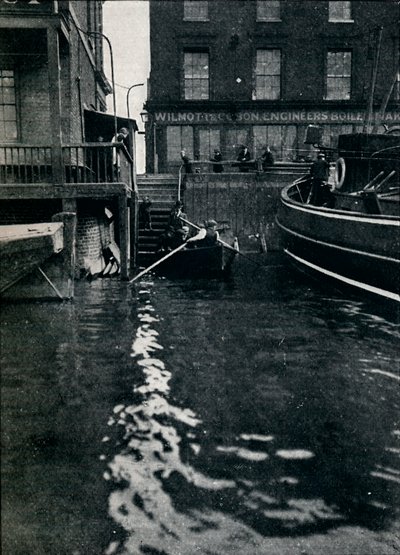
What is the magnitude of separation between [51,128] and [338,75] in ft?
62.1

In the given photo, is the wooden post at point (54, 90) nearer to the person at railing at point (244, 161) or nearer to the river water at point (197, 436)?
the river water at point (197, 436)

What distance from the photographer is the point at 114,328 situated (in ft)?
29.7

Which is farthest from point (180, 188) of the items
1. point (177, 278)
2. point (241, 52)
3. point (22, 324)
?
point (22, 324)

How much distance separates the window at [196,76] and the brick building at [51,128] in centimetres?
862

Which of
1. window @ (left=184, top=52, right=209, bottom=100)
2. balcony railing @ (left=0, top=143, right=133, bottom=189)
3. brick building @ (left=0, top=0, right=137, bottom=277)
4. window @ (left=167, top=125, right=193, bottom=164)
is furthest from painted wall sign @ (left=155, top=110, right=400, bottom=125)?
balcony railing @ (left=0, top=143, right=133, bottom=189)

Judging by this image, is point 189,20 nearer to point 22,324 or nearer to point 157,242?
point 157,242

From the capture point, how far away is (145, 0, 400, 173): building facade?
25422 millimetres

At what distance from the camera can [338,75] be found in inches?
1032

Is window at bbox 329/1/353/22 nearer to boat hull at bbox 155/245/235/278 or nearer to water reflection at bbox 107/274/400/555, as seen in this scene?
boat hull at bbox 155/245/235/278

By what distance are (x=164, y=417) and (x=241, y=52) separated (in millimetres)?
23598

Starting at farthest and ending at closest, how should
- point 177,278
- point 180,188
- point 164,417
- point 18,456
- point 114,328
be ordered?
point 180,188, point 177,278, point 114,328, point 164,417, point 18,456

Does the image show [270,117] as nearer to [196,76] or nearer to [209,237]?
[196,76]

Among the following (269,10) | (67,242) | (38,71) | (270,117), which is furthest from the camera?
(270,117)

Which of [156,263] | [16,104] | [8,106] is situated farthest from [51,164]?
[156,263]
